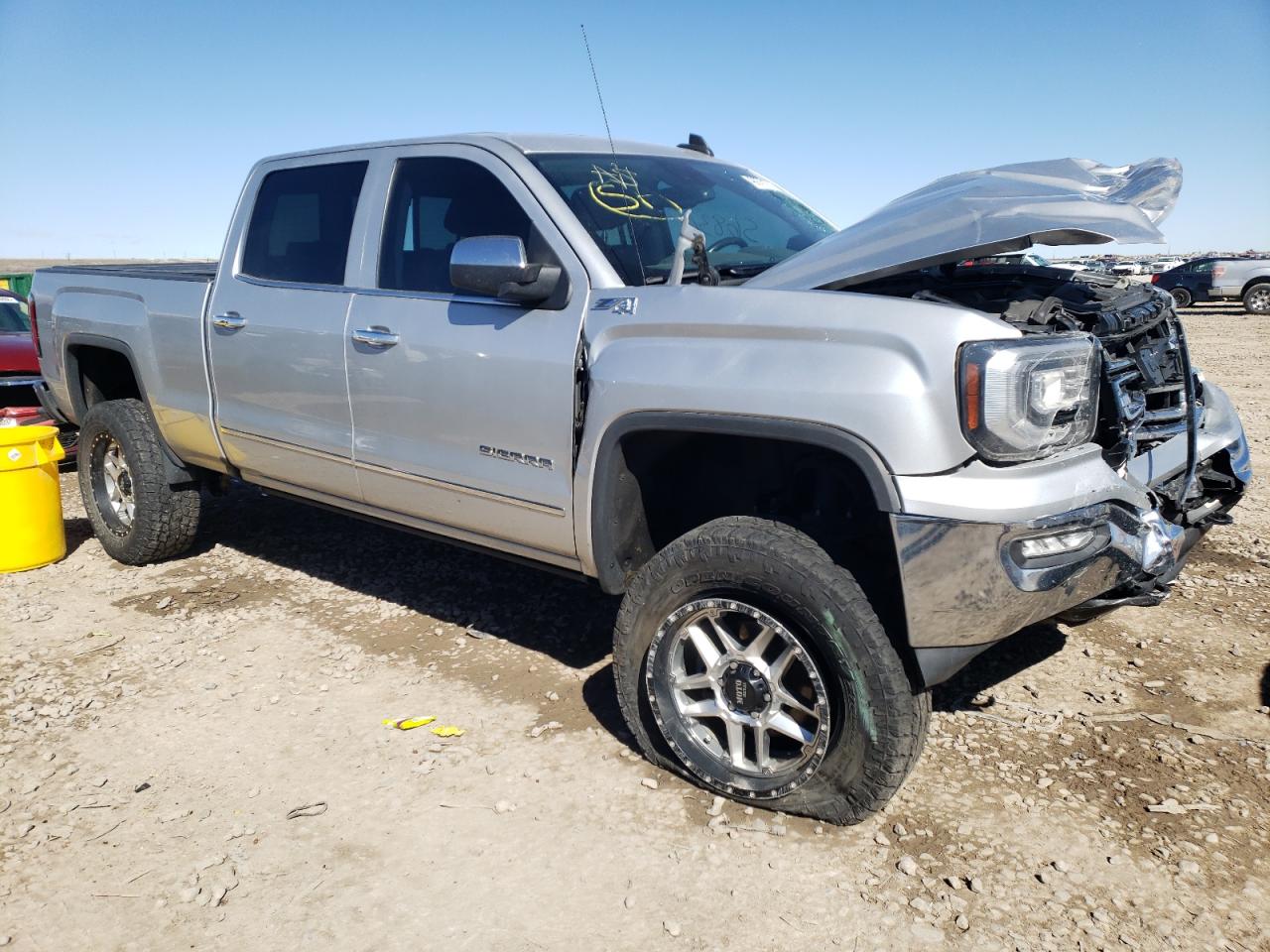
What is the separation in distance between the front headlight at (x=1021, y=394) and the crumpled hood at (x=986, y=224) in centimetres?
33

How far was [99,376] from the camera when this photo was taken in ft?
19.0

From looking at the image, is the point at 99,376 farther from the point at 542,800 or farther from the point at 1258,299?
the point at 1258,299

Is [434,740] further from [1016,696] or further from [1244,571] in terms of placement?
[1244,571]

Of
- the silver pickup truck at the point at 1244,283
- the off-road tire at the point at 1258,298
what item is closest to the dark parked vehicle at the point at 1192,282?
the silver pickup truck at the point at 1244,283

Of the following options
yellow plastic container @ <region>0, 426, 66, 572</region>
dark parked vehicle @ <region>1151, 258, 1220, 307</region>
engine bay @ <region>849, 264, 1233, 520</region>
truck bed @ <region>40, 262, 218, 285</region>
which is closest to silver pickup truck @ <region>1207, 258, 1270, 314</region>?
dark parked vehicle @ <region>1151, 258, 1220, 307</region>

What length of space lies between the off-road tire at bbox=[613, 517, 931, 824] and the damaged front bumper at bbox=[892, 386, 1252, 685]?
138mm

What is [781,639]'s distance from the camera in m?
2.90

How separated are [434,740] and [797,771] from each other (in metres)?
1.33

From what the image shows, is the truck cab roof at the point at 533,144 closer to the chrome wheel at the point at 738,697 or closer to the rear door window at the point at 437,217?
the rear door window at the point at 437,217

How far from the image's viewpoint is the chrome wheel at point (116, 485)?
5578mm

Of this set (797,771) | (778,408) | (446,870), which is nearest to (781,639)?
(797,771)

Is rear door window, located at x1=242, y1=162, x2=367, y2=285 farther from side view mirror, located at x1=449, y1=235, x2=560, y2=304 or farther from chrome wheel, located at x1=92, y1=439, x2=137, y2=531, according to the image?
chrome wheel, located at x1=92, y1=439, x2=137, y2=531

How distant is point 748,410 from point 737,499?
0.74 metres

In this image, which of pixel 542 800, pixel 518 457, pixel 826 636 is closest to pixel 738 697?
pixel 826 636
